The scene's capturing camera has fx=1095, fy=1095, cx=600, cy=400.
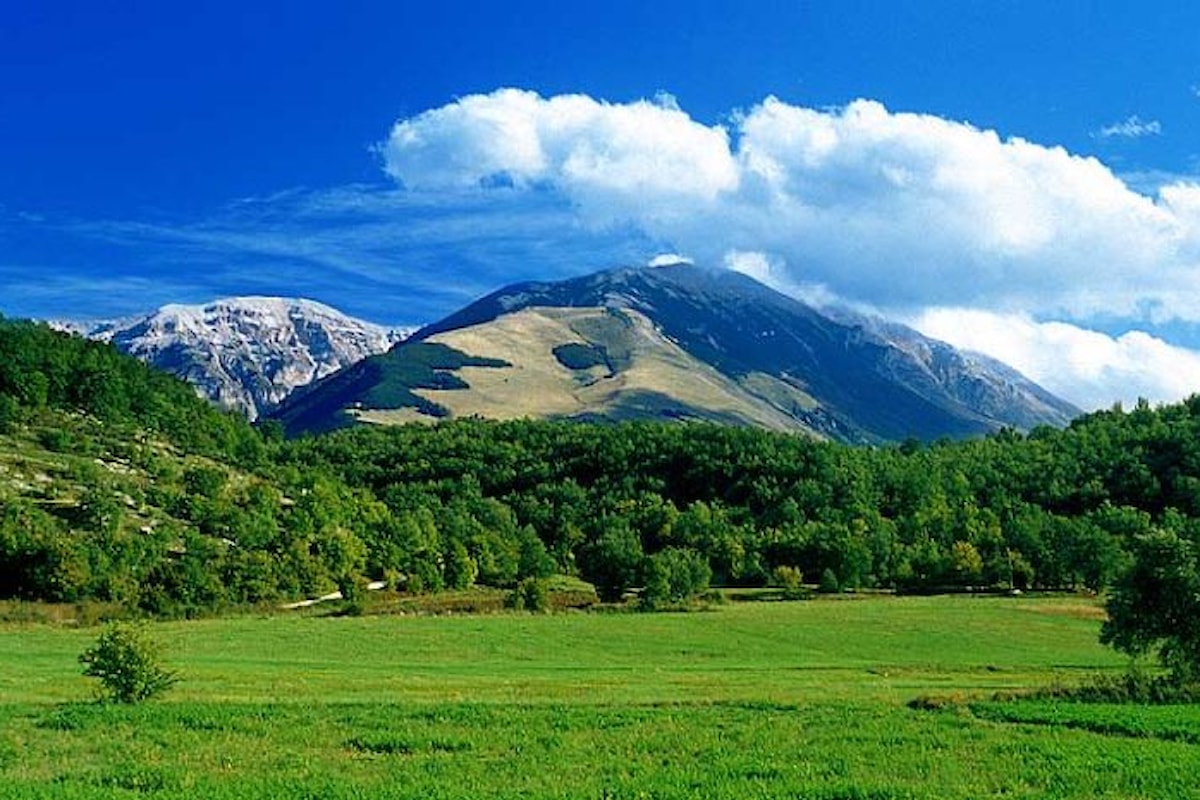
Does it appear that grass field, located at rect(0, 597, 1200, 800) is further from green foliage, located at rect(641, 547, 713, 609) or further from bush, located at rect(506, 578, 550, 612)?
green foliage, located at rect(641, 547, 713, 609)

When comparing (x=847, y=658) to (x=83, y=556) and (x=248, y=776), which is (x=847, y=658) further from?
(x=83, y=556)

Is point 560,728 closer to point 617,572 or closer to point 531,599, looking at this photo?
point 531,599

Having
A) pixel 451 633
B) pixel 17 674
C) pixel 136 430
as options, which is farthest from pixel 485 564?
pixel 17 674

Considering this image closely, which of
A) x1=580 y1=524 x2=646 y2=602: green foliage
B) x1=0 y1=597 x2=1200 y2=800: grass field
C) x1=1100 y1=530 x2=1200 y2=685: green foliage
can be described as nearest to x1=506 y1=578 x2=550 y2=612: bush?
x1=580 y1=524 x2=646 y2=602: green foliage

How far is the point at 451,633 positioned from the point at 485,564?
295 ft

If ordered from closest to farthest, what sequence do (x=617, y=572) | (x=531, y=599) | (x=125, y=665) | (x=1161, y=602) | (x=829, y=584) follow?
(x=125, y=665) < (x=1161, y=602) < (x=531, y=599) < (x=829, y=584) < (x=617, y=572)

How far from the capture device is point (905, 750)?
37.7m

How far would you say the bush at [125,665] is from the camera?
159ft

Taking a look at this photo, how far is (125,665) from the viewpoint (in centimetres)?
4853

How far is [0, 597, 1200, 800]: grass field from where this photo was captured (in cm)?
3078

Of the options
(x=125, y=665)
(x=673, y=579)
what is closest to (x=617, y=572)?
(x=673, y=579)

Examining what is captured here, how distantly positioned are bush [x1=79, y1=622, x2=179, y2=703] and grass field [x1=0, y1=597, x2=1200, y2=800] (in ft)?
6.71

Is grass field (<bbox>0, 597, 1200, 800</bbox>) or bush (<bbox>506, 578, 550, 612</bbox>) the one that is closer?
grass field (<bbox>0, 597, 1200, 800</bbox>)

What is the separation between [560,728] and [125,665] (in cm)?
2042
